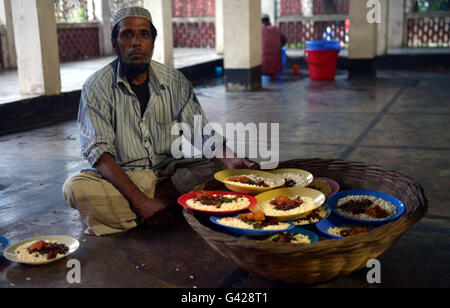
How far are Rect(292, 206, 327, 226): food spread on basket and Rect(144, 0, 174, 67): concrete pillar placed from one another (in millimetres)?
7891

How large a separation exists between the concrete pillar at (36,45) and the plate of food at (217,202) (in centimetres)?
487

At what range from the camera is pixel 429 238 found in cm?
273

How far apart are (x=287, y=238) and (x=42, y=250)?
1235 millimetres

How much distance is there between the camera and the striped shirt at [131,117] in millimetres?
2766

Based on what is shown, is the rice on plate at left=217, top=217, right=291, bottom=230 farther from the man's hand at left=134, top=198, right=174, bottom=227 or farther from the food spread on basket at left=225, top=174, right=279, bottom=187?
the man's hand at left=134, top=198, right=174, bottom=227

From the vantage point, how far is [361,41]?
1032cm

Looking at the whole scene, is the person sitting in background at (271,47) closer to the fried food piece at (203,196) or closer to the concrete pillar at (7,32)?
the concrete pillar at (7,32)

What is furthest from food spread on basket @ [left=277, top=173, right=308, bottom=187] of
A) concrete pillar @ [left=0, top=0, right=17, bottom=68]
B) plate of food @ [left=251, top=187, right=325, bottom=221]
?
concrete pillar @ [left=0, top=0, right=17, bottom=68]

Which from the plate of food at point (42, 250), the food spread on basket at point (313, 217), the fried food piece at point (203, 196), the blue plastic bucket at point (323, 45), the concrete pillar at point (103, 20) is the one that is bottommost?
the plate of food at point (42, 250)

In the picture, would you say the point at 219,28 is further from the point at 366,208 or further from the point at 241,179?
the point at 366,208

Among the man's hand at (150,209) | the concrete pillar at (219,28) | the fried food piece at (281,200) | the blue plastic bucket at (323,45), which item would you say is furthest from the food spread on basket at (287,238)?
the concrete pillar at (219,28)

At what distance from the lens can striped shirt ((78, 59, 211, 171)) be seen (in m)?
2.77
